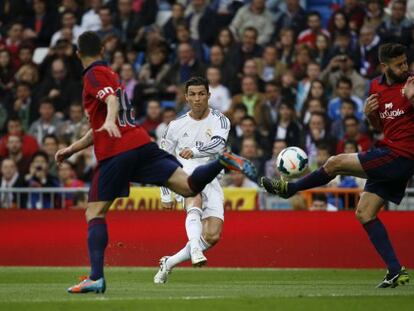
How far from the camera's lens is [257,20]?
23.1 meters

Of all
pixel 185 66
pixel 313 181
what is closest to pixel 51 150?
pixel 185 66

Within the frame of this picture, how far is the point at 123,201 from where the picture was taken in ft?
64.0

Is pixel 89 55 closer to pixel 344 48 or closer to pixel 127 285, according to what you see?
pixel 127 285

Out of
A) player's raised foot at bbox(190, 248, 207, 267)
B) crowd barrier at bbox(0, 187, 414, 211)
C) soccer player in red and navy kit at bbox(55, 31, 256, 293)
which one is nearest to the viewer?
soccer player in red and navy kit at bbox(55, 31, 256, 293)

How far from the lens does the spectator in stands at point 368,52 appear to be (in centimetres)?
2133

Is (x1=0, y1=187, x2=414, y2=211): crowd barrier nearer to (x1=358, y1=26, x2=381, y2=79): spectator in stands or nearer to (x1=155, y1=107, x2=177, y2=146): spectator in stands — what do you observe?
(x1=155, y1=107, x2=177, y2=146): spectator in stands

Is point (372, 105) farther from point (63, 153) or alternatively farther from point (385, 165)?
point (63, 153)

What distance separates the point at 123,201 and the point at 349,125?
13.0 ft

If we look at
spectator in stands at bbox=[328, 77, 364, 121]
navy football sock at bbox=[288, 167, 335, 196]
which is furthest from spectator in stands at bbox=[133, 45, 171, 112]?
navy football sock at bbox=[288, 167, 335, 196]

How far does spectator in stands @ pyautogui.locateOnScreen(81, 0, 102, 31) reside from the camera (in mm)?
24891

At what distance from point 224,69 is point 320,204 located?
482 cm

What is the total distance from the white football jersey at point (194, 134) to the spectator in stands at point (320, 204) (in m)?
4.64

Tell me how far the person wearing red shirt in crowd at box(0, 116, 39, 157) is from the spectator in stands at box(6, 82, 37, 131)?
49 cm

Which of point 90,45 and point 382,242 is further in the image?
point 382,242
